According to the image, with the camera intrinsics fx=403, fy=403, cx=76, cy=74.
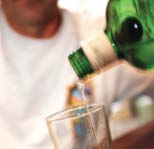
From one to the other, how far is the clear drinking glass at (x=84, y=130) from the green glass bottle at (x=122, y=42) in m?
0.05

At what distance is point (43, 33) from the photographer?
110 centimetres

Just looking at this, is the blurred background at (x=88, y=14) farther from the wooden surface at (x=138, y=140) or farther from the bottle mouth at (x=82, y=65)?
the bottle mouth at (x=82, y=65)

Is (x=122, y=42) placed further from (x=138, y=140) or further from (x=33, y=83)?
A: (x=33, y=83)

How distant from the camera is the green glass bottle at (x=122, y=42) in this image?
1.70 ft

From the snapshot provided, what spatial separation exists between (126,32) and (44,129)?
1.73ft

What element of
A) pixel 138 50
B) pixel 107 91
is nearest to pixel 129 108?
pixel 107 91

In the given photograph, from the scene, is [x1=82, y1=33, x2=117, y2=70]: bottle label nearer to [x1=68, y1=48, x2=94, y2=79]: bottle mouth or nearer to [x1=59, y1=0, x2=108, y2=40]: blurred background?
[x1=68, y1=48, x2=94, y2=79]: bottle mouth

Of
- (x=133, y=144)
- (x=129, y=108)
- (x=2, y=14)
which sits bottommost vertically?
(x=129, y=108)

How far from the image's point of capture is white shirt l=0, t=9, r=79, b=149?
3.35 feet

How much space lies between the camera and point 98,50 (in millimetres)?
515

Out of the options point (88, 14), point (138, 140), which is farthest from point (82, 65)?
point (88, 14)

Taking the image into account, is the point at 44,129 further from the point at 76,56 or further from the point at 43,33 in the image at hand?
the point at 76,56

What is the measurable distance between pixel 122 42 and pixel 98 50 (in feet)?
0.20

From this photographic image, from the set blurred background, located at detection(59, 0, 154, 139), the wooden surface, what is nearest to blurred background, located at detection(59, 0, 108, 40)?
blurred background, located at detection(59, 0, 154, 139)
